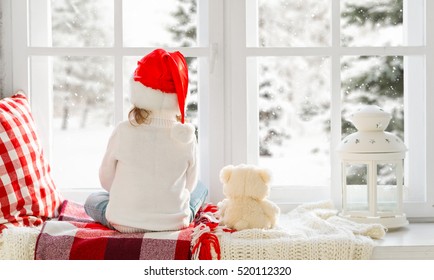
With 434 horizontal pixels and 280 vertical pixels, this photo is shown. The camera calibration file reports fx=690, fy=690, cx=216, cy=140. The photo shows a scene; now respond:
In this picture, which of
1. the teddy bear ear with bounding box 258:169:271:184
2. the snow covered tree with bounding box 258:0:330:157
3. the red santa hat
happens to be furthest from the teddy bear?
the snow covered tree with bounding box 258:0:330:157

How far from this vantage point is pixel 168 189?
1982mm

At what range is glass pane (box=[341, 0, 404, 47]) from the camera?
2578 millimetres

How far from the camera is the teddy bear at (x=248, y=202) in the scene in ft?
6.53

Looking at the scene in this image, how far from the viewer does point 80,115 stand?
2600 millimetres

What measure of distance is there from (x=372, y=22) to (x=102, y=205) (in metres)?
1.25

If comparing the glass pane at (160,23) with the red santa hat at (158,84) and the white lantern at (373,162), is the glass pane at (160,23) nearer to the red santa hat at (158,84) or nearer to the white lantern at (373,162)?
the red santa hat at (158,84)

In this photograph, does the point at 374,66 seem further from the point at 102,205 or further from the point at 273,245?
the point at 102,205

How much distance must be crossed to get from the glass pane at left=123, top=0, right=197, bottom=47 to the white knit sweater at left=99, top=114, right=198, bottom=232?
2.00ft

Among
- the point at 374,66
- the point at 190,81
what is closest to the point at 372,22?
the point at 374,66

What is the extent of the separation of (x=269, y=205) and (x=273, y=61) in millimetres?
802

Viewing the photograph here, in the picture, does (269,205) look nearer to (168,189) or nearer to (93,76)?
(168,189)

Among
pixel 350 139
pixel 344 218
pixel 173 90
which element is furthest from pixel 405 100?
pixel 173 90

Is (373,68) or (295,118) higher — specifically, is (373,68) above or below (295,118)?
above

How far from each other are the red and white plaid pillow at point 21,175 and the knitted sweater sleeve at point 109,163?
21cm
